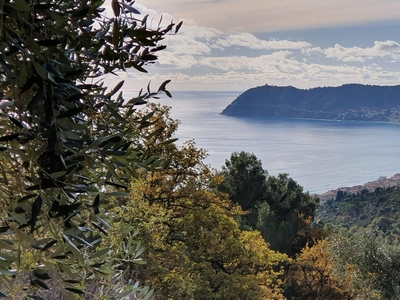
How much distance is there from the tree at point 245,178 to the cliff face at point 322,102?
24.6 m

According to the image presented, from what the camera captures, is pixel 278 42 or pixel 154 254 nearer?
pixel 154 254

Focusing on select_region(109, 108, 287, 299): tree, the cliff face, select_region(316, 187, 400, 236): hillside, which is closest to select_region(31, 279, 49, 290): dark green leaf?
select_region(109, 108, 287, 299): tree

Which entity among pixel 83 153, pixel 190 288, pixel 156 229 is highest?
pixel 83 153

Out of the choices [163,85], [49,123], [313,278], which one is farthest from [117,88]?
[313,278]

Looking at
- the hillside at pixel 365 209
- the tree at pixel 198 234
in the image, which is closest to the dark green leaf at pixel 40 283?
the tree at pixel 198 234

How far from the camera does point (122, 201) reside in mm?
6254

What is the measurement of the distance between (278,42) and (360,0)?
2327 centimetres

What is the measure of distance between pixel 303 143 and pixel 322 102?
32.7 feet

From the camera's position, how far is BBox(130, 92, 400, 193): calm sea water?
2326 cm

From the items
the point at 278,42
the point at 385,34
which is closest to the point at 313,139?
the point at 278,42

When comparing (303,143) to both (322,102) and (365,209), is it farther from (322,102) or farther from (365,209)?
(365,209)

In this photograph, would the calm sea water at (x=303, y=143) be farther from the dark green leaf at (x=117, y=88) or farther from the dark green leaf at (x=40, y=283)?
the dark green leaf at (x=40, y=283)

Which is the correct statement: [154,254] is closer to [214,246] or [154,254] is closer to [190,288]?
[190,288]

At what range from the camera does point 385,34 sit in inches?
1636
